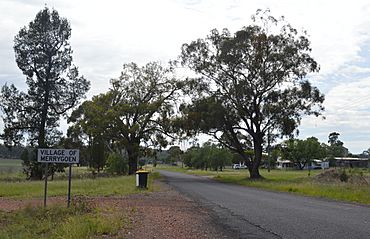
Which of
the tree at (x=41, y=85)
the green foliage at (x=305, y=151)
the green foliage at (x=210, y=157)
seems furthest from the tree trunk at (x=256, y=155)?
the green foliage at (x=305, y=151)

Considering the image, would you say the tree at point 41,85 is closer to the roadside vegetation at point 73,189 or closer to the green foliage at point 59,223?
the roadside vegetation at point 73,189

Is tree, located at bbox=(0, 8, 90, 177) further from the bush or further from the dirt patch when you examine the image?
the dirt patch

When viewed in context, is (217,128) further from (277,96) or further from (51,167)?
(51,167)

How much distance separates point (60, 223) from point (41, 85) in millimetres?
49326

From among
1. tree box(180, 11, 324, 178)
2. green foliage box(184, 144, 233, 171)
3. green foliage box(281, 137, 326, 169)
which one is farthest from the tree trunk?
green foliage box(281, 137, 326, 169)

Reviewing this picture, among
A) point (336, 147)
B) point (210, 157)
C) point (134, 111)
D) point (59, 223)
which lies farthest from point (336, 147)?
point (59, 223)

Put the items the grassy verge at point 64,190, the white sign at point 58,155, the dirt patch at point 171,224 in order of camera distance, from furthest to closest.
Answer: the grassy verge at point 64,190, the white sign at point 58,155, the dirt patch at point 171,224

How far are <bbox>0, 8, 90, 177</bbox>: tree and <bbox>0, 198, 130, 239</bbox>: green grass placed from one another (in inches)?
1684

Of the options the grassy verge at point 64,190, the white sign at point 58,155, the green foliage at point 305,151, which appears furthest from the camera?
the green foliage at point 305,151

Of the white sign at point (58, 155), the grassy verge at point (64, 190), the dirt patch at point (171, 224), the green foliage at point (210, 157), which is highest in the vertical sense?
the green foliage at point (210, 157)

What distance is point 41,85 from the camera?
58.5 m

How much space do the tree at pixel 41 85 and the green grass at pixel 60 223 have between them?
42.8 m

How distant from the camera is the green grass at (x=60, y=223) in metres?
10.5

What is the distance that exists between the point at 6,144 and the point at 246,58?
108 ft
